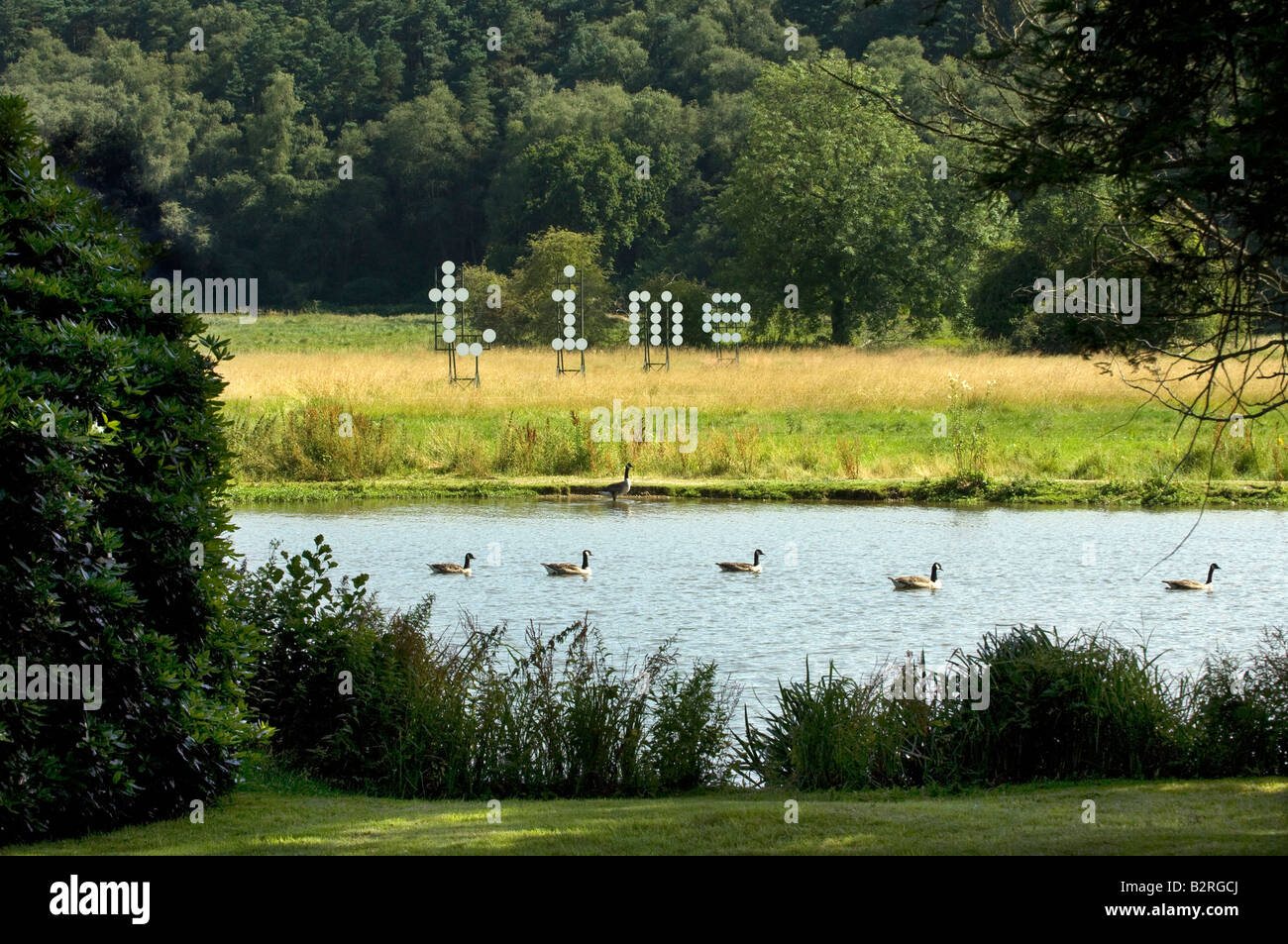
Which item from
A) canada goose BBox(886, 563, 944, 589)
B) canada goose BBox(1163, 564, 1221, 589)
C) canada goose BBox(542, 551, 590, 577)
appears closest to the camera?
canada goose BBox(1163, 564, 1221, 589)

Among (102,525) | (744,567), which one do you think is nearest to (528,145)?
(744,567)

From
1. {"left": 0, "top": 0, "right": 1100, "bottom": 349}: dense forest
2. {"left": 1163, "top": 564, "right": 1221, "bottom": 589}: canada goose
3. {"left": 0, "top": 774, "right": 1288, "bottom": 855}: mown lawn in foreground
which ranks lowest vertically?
{"left": 0, "top": 774, "right": 1288, "bottom": 855}: mown lawn in foreground

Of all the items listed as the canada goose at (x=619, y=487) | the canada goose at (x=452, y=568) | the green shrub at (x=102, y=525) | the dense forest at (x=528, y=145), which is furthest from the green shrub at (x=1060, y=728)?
the dense forest at (x=528, y=145)

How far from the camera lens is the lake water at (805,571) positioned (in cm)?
1239

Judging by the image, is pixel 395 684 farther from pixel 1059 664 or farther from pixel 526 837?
pixel 1059 664

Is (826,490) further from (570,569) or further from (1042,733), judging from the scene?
(1042,733)

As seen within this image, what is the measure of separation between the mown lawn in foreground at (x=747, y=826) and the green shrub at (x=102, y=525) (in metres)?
0.29

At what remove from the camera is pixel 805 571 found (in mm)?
16016

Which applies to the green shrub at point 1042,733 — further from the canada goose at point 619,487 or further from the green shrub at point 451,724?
the canada goose at point 619,487

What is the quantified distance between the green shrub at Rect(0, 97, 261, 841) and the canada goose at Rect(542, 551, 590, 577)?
8.52 meters

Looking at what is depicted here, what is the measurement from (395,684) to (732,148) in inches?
2937

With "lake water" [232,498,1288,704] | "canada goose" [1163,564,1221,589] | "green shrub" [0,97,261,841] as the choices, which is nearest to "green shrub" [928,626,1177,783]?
"lake water" [232,498,1288,704]

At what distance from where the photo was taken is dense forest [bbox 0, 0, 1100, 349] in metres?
58.5

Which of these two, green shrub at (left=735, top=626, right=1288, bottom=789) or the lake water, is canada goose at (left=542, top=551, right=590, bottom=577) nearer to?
the lake water
